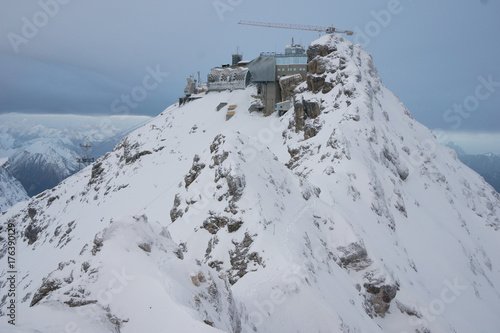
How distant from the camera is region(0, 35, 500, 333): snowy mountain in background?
33.6ft

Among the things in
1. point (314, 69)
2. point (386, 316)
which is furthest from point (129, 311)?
point (314, 69)

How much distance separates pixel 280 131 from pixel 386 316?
45006 mm

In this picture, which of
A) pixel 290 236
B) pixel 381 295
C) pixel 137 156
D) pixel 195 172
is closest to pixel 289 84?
pixel 137 156

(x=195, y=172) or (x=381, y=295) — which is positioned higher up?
(x=195, y=172)

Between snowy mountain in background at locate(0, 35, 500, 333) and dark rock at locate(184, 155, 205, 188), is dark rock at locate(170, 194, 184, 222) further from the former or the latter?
dark rock at locate(184, 155, 205, 188)

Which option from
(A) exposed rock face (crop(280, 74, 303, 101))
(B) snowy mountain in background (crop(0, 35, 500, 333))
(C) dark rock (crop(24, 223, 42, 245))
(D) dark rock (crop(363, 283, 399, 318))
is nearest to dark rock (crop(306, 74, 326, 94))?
(B) snowy mountain in background (crop(0, 35, 500, 333))

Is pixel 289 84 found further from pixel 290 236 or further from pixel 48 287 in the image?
pixel 48 287

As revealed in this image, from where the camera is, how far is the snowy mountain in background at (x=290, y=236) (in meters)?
10.2

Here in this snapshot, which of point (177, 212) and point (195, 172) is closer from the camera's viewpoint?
point (177, 212)

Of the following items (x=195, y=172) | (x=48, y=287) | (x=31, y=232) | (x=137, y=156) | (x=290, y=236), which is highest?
(x=195, y=172)

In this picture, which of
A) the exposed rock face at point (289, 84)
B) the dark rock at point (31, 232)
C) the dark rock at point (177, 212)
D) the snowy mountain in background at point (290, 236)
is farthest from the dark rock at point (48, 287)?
the exposed rock face at point (289, 84)

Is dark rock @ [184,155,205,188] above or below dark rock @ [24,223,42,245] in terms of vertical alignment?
above

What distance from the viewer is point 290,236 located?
18.4 metres

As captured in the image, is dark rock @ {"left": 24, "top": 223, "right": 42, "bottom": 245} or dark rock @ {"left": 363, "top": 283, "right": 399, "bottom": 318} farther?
dark rock @ {"left": 24, "top": 223, "right": 42, "bottom": 245}
